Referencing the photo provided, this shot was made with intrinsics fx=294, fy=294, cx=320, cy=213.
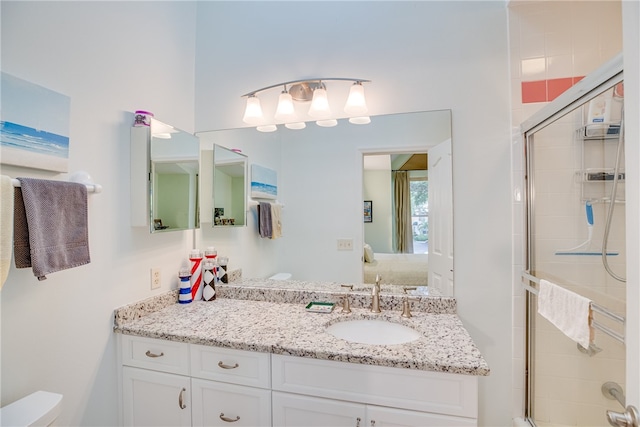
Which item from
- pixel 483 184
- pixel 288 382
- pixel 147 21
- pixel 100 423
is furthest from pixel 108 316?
pixel 483 184

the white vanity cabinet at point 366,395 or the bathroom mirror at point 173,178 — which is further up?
the bathroom mirror at point 173,178

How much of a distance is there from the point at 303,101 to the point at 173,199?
922 millimetres

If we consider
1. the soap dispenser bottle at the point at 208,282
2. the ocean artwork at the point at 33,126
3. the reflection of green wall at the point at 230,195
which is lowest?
the soap dispenser bottle at the point at 208,282

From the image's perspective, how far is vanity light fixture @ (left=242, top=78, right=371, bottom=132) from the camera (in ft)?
5.27

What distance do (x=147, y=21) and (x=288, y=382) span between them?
6.14ft

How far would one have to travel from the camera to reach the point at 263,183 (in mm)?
1809

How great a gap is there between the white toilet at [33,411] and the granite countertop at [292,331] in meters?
0.35

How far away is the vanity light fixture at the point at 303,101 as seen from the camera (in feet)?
5.27

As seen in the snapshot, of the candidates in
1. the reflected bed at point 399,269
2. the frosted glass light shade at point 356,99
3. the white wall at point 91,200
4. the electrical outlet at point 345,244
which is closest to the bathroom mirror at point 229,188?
the white wall at point 91,200

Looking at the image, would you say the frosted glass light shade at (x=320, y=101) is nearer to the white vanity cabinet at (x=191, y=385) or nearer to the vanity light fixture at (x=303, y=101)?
the vanity light fixture at (x=303, y=101)

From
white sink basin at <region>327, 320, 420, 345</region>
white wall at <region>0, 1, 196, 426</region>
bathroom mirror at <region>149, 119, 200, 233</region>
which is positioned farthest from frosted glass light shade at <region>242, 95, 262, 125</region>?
white sink basin at <region>327, 320, 420, 345</region>

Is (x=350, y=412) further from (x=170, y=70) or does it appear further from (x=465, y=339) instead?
(x=170, y=70)

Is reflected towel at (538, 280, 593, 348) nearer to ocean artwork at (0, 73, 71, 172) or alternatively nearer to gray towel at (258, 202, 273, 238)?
gray towel at (258, 202, 273, 238)

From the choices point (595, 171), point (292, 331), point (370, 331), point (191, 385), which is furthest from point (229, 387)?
point (595, 171)
